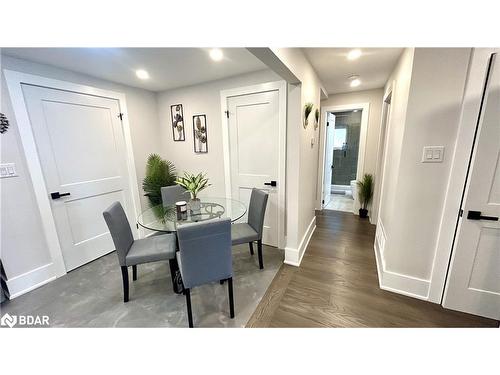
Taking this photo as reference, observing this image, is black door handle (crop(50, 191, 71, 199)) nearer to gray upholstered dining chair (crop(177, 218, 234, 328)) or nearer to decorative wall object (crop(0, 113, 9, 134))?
decorative wall object (crop(0, 113, 9, 134))

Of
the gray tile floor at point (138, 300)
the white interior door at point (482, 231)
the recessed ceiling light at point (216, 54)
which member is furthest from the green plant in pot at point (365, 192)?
the recessed ceiling light at point (216, 54)

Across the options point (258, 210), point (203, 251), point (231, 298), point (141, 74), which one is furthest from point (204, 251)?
point (141, 74)

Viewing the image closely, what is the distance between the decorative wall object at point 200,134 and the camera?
9.19 feet

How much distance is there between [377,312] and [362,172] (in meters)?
2.67

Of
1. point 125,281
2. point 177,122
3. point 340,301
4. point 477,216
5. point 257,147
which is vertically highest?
point 177,122

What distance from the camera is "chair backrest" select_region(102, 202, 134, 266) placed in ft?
5.07

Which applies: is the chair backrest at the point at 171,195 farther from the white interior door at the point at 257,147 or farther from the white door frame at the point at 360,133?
the white door frame at the point at 360,133

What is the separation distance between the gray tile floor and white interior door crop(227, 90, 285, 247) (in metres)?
0.82

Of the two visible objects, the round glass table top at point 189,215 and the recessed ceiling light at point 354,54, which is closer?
the round glass table top at point 189,215

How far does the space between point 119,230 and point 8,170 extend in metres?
1.21

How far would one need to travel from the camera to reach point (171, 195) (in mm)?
2521

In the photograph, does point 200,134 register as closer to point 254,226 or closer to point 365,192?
point 254,226

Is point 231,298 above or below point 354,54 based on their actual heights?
below

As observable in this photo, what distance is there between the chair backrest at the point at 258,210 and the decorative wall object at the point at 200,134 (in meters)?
1.22
